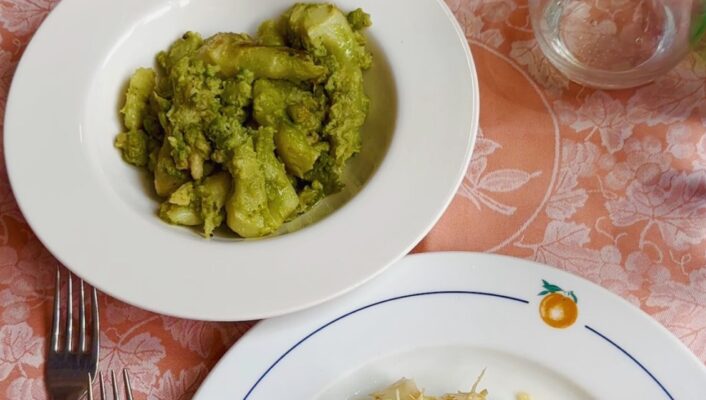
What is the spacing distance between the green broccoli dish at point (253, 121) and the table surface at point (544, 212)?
190mm

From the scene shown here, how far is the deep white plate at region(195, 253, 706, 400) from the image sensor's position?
1096mm

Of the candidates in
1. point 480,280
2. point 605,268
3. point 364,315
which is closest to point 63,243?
point 364,315

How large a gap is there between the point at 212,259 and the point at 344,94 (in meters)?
0.34

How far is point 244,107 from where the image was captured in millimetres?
1217

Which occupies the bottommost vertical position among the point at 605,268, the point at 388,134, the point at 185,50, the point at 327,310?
the point at 605,268

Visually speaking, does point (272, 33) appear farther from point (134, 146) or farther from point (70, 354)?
point (70, 354)

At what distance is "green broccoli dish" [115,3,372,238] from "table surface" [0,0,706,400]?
0.19 meters

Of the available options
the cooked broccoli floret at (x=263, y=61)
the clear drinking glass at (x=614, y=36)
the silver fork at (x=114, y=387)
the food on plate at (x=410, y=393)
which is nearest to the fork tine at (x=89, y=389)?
the silver fork at (x=114, y=387)

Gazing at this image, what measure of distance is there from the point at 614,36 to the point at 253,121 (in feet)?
2.24

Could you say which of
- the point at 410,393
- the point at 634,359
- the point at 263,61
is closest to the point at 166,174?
the point at 263,61

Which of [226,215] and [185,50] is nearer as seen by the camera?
[226,215]

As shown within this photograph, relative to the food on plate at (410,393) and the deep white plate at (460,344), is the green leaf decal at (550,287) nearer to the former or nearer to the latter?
Result: the deep white plate at (460,344)

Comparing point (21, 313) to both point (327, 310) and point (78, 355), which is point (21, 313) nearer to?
point (78, 355)

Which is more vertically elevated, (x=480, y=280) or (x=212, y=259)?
(x=212, y=259)
